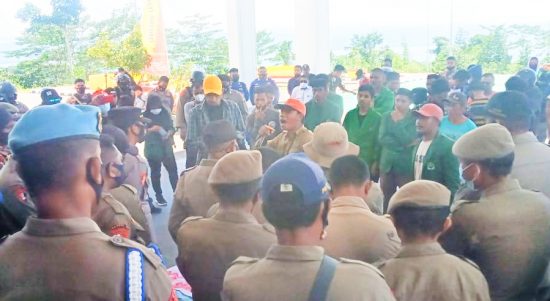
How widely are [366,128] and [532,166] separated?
2.16 meters

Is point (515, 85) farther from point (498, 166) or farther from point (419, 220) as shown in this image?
point (419, 220)

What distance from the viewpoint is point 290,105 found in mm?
4336

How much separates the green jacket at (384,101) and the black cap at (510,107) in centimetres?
264

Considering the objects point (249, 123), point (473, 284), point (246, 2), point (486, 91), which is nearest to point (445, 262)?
point (473, 284)

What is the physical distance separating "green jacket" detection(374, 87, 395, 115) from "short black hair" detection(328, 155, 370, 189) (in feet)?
11.3

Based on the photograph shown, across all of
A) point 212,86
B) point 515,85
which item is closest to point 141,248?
point 212,86

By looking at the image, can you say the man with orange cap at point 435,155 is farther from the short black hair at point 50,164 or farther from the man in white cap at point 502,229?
the short black hair at point 50,164

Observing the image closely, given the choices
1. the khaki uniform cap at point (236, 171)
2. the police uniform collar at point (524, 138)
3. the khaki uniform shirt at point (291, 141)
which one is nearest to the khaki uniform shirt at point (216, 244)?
A: the khaki uniform cap at point (236, 171)

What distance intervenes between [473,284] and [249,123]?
4.37 metres

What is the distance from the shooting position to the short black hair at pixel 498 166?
7.57ft

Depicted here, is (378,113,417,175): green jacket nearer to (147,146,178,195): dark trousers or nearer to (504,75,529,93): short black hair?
(504,75,529,93): short black hair

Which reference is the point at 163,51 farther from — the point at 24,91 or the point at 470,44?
the point at 470,44

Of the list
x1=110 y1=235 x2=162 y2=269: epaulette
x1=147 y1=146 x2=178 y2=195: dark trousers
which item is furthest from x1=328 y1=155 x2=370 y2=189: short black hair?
x1=147 y1=146 x2=178 y2=195: dark trousers

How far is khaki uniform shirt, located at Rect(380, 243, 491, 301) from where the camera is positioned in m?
1.81
